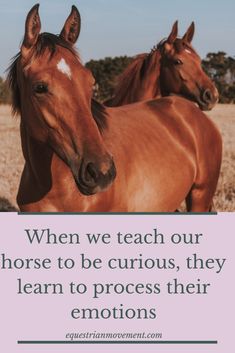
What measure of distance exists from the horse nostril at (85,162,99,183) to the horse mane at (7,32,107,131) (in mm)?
725

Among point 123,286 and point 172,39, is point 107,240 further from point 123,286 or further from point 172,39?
point 172,39

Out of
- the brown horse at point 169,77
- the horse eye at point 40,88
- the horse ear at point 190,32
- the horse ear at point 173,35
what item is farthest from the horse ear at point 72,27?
the horse ear at point 190,32

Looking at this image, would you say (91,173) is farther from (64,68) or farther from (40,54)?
(40,54)

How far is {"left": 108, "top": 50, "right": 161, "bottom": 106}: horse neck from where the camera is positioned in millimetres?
7078

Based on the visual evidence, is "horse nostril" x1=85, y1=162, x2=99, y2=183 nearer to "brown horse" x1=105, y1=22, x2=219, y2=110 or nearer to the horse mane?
the horse mane

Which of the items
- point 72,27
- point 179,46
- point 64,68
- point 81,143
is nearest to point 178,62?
point 179,46

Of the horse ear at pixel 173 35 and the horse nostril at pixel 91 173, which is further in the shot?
the horse ear at pixel 173 35

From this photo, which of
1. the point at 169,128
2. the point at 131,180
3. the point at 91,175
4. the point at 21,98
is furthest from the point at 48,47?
the point at 169,128

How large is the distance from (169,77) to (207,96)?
22.4 inches

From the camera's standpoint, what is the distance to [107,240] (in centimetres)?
379

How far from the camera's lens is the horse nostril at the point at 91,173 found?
2858mm

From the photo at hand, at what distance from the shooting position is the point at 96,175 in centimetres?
286

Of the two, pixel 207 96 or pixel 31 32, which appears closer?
pixel 31 32

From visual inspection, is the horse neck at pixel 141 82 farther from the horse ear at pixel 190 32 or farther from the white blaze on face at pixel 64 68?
the white blaze on face at pixel 64 68
